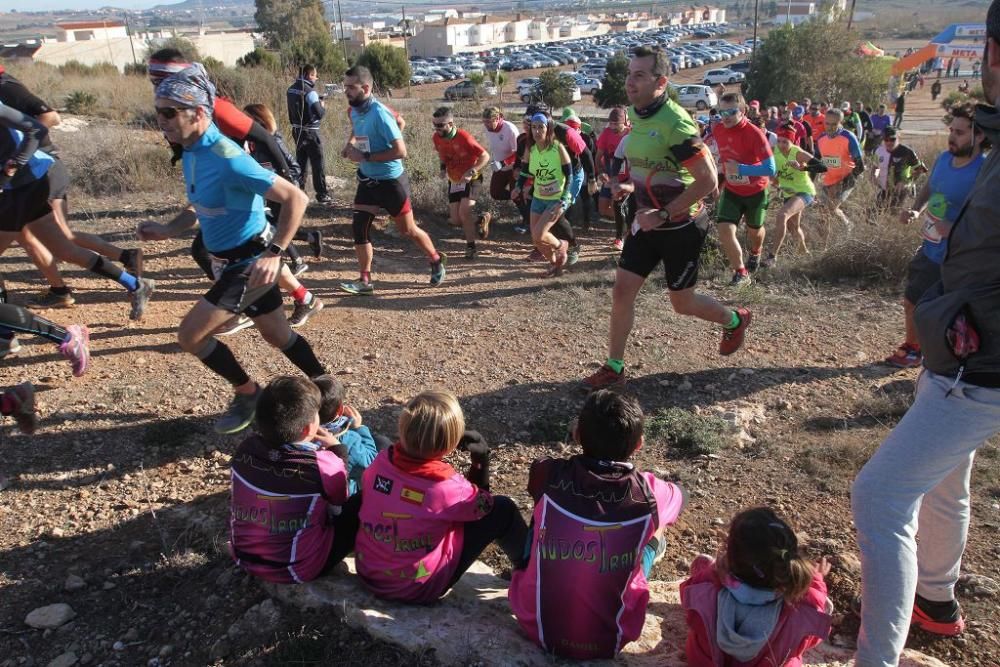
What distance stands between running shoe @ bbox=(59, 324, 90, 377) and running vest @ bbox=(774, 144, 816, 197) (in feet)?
22.3

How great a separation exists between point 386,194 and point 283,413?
3968 mm

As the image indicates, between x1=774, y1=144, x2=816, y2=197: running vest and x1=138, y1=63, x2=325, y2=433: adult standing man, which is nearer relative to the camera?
x1=138, y1=63, x2=325, y2=433: adult standing man

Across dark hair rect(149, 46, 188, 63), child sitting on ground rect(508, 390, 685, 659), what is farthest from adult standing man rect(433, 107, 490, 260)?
child sitting on ground rect(508, 390, 685, 659)

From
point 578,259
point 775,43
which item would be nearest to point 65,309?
point 578,259

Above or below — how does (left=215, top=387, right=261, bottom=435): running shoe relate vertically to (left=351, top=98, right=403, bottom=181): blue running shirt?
below

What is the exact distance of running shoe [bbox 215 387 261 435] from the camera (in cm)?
390

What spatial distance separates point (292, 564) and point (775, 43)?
31.6 m

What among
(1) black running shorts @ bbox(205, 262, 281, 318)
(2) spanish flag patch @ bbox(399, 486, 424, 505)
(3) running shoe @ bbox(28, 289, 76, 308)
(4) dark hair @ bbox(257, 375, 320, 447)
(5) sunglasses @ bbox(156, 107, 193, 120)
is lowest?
(3) running shoe @ bbox(28, 289, 76, 308)

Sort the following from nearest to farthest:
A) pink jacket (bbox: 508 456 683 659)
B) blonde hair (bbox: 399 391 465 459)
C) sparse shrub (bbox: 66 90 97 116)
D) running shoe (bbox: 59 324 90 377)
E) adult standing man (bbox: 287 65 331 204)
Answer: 1. pink jacket (bbox: 508 456 683 659)
2. blonde hair (bbox: 399 391 465 459)
3. running shoe (bbox: 59 324 90 377)
4. adult standing man (bbox: 287 65 331 204)
5. sparse shrub (bbox: 66 90 97 116)

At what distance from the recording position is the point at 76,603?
287cm

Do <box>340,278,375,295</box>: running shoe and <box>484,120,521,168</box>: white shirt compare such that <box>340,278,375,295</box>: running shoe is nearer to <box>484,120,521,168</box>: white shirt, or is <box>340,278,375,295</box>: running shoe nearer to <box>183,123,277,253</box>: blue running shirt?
<box>183,123,277,253</box>: blue running shirt

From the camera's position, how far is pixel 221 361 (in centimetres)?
393

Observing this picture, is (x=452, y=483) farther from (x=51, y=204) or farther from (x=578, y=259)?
(x=578, y=259)

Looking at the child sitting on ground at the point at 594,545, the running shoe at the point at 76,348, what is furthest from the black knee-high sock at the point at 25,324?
the child sitting on ground at the point at 594,545
